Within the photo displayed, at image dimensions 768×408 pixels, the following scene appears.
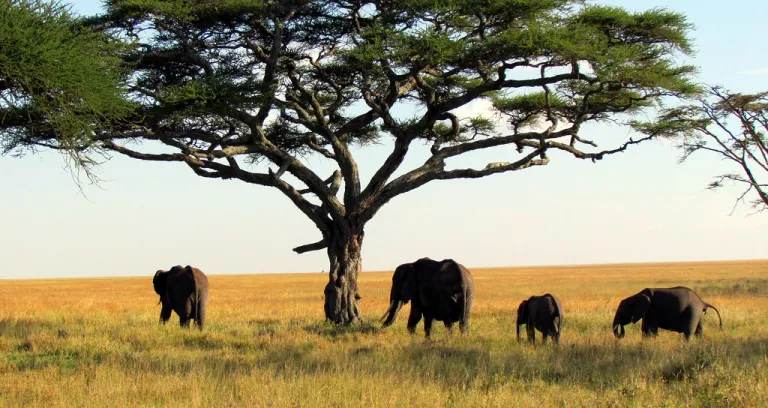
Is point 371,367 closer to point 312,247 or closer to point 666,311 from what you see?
point 666,311

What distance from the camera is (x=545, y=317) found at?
1423 cm

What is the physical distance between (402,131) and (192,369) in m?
10.8

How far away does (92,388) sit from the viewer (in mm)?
9648

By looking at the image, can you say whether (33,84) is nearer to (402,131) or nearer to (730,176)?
(402,131)

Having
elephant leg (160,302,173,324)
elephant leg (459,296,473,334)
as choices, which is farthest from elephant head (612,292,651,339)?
elephant leg (160,302,173,324)

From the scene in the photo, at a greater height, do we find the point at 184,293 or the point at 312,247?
the point at 312,247

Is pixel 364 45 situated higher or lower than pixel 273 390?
higher

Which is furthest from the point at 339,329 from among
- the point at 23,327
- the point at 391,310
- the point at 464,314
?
the point at 23,327

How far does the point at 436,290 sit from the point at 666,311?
443 cm

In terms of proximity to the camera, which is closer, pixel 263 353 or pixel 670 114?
pixel 263 353

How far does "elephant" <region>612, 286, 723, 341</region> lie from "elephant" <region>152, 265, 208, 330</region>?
30.2 feet

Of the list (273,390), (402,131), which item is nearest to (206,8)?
(402,131)

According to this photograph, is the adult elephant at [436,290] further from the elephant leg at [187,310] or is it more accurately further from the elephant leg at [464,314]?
the elephant leg at [187,310]

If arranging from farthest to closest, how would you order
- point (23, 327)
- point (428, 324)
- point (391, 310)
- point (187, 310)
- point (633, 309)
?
point (23, 327) → point (187, 310) → point (391, 310) → point (428, 324) → point (633, 309)
